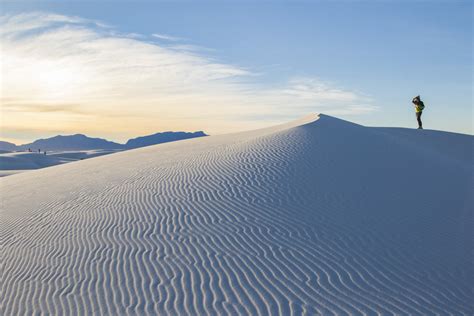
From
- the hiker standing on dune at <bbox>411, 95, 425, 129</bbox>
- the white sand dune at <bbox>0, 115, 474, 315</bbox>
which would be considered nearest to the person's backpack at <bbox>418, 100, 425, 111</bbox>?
the hiker standing on dune at <bbox>411, 95, 425, 129</bbox>

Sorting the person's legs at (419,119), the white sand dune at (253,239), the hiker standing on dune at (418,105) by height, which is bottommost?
the white sand dune at (253,239)

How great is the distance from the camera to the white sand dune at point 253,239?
6.75 metres

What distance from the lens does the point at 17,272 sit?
856 centimetres

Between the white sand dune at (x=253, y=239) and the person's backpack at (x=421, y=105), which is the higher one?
the person's backpack at (x=421, y=105)

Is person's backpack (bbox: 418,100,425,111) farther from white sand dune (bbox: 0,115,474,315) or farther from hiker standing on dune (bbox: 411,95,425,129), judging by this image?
white sand dune (bbox: 0,115,474,315)

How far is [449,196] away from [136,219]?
7.51m

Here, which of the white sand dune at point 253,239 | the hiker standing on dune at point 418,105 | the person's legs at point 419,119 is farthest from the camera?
the person's legs at point 419,119

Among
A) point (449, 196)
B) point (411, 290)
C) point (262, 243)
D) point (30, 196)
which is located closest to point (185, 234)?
point (262, 243)

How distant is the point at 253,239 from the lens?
335 inches

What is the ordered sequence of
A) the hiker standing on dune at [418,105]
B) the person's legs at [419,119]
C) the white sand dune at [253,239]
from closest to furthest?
the white sand dune at [253,239] → the hiker standing on dune at [418,105] → the person's legs at [419,119]

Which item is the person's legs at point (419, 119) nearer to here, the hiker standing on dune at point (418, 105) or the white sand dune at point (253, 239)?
the hiker standing on dune at point (418, 105)

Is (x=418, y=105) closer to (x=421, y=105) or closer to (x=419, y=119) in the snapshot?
(x=421, y=105)

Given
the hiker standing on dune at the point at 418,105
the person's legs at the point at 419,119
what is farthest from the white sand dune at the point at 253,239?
the person's legs at the point at 419,119

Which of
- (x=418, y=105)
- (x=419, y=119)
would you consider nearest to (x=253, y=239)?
(x=418, y=105)
